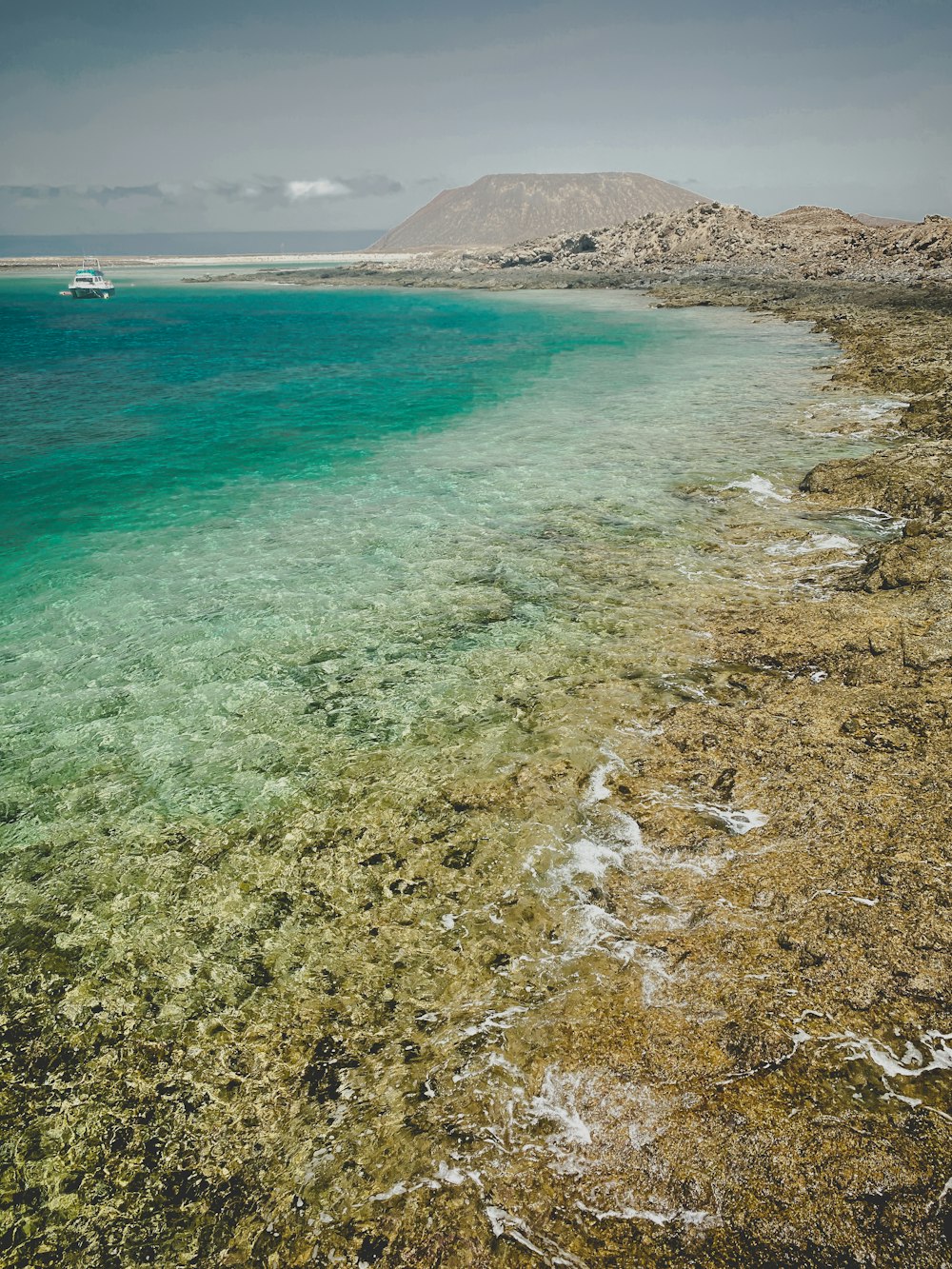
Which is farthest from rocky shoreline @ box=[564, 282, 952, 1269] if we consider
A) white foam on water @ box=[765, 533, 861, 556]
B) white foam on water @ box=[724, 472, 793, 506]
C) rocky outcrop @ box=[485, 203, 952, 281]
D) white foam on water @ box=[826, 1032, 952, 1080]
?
rocky outcrop @ box=[485, 203, 952, 281]

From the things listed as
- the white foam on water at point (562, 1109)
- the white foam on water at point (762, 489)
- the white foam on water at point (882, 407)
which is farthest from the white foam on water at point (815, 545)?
the white foam on water at point (882, 407)

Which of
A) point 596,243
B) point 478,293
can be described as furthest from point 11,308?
point 596,243

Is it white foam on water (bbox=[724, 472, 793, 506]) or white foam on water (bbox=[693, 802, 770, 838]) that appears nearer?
white foam on water (bbox=[693, 802, 770, 838])

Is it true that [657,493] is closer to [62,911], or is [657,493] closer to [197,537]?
[197,537]

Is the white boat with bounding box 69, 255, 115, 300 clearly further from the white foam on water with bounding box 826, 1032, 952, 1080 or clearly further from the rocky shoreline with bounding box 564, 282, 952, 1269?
the white foam on water with bounding box 826, 1032, 952, 1080

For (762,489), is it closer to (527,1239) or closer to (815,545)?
(815,545)

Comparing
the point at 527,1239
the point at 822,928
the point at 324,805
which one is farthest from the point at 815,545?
the point at 527,1239
